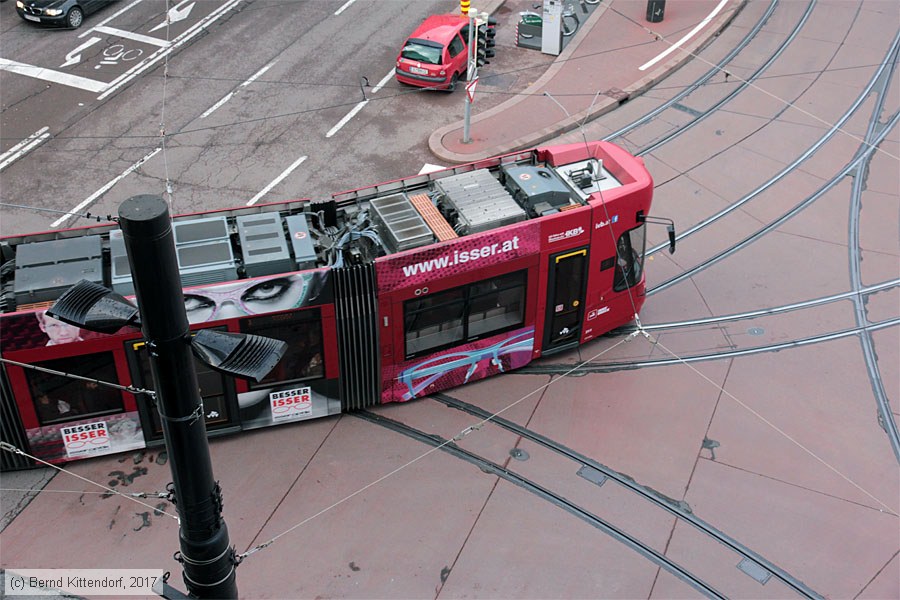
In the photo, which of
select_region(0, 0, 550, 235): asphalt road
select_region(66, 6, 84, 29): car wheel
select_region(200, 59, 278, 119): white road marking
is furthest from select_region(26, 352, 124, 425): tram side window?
select_region(66, 6, 84, 29): car wheel

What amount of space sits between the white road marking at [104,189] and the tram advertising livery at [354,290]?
246 inches

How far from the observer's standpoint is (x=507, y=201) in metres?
14.4

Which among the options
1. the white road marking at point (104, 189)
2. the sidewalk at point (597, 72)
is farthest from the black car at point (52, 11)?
the sidewalk at point (597, 72)

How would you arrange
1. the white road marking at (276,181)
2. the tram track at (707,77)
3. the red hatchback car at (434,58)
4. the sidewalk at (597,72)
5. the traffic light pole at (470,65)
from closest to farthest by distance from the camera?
the traffic light pole at (470,65) → the white road marking at (276,181) → the sidewalk at (597,72) → the tram track at (707,77) → the red hatchback car at (434,58)

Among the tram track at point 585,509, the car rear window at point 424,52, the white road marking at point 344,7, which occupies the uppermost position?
the car rear window at point 424,52

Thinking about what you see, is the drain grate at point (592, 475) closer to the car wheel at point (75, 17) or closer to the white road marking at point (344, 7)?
the white road marking at point (344, 7)

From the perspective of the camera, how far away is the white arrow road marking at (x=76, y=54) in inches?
982

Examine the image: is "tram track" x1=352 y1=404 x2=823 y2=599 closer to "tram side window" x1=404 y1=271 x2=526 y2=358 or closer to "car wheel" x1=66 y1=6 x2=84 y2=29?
"tram side window" x1=404 y1=271 x2=526 y2=358

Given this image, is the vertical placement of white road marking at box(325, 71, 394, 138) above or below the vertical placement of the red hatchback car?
below

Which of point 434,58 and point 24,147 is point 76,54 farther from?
point 434,58

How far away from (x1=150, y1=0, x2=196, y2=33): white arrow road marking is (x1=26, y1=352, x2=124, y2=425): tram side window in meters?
16.6

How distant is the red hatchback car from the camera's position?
76.3ft

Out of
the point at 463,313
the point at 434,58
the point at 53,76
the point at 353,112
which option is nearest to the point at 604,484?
the point at 463,313

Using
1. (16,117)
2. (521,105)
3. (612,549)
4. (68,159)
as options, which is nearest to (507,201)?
(612,549)
